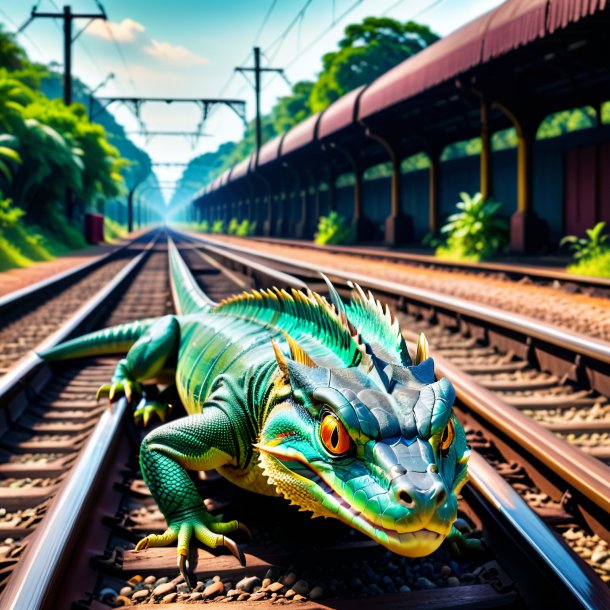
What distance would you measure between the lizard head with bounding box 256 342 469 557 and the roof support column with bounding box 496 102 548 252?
14.9 metres

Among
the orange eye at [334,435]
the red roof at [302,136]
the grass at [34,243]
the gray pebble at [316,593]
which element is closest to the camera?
the orange eye at [334,435]

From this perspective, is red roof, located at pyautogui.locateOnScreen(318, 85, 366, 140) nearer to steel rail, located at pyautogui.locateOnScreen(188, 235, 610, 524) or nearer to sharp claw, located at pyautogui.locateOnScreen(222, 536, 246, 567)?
steel rail, located at pyautogui.locateOnScreen(188, 235, 610, 524)

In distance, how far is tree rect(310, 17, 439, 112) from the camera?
50.9 metres

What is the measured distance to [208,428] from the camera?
95.5 inches

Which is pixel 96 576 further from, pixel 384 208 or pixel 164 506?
pixel 384 208

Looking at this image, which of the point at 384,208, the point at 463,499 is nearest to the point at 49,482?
the point at 463,499

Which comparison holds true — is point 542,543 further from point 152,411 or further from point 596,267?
point 596,267

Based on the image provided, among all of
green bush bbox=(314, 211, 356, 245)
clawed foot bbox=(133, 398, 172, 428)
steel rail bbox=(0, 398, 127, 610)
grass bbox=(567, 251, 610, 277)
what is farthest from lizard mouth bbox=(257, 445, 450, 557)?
green bush bbox=(314, 211, 356, 245)

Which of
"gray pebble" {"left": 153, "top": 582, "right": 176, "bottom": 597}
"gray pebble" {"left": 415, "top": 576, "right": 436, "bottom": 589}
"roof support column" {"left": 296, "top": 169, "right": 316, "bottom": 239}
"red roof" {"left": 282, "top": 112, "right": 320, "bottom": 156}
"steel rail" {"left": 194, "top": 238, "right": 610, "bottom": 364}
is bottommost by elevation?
"gray pebble" {"left": 153, "top": 582, "right": 176, "bottom": 597}

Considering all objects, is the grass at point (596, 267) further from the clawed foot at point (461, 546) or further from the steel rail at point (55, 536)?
the steel rail at point (55, 536)

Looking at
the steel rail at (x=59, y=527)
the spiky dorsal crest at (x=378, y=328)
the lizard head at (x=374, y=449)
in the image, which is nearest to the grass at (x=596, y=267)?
the steel rail at (x=59, y=527)

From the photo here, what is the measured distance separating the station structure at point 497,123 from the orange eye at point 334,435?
9380 mm

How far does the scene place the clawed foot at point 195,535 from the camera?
85.9 inches

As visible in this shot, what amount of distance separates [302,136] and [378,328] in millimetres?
25239
